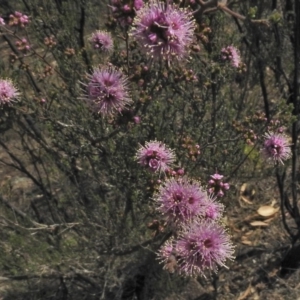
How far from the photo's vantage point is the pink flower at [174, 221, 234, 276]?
2225mm

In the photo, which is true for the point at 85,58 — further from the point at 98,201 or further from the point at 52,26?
the point at 98,201

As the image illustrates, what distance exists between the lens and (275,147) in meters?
2.88

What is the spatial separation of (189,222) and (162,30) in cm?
84

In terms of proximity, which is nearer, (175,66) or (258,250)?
(175,66)

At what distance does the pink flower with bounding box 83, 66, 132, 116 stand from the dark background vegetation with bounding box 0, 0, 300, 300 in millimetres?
345

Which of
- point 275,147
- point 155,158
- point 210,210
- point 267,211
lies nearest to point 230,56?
point 275,147

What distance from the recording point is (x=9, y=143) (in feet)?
17.9

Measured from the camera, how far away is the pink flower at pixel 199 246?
2225 millimetres

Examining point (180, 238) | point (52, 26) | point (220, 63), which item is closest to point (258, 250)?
point (220, 63)

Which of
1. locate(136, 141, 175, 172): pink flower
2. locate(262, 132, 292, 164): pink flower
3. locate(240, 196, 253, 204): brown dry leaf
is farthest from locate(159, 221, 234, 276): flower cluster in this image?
locate(240, 196, 253, 204): brown dry leaf

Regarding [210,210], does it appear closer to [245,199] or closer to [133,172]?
[133,172]

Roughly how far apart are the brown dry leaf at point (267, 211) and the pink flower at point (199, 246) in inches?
78.1

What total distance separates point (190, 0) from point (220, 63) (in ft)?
3.98

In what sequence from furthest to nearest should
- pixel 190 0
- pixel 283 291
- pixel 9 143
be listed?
1. pixel 9 143
2. pixel 283 291
3. pixel 190 0
